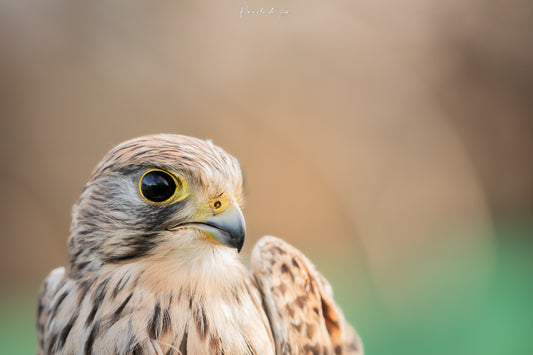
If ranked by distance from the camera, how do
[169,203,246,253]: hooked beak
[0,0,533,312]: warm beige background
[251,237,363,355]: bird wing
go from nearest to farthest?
[169,203,246,253]: hooked beak
[251,237,363,355]: bird wing
[0,0,533,312]: warm beige background

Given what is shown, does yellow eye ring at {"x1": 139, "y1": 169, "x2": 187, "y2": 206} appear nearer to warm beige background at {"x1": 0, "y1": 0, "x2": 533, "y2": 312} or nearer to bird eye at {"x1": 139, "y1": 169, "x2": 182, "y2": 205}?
bird eye at {"x1": 139, "y1": 169, "x2": 182, "y2": 205}

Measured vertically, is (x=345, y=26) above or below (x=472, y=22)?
below

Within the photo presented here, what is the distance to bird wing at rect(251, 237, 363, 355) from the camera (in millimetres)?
851

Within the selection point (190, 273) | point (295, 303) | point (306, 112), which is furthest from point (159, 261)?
point (306, 112)

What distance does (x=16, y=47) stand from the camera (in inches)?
54.6

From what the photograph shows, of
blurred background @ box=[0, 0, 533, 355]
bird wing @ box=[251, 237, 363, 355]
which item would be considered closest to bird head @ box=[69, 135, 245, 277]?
bird wing @ box=[251, 237, 363, 355]

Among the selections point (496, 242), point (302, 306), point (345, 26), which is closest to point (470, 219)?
point (496, 242)

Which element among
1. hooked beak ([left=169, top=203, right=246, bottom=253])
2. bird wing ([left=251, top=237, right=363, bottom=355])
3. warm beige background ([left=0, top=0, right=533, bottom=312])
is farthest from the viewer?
warm beige background ([left=0, top=0, right=533, bottom=312])

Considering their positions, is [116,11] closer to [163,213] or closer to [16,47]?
[16,47]

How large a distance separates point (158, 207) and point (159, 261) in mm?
100

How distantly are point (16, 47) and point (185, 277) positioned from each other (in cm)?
108

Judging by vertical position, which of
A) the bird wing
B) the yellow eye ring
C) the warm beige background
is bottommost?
the bird wing

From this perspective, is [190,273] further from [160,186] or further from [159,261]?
[160,186]

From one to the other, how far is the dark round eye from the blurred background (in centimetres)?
43
